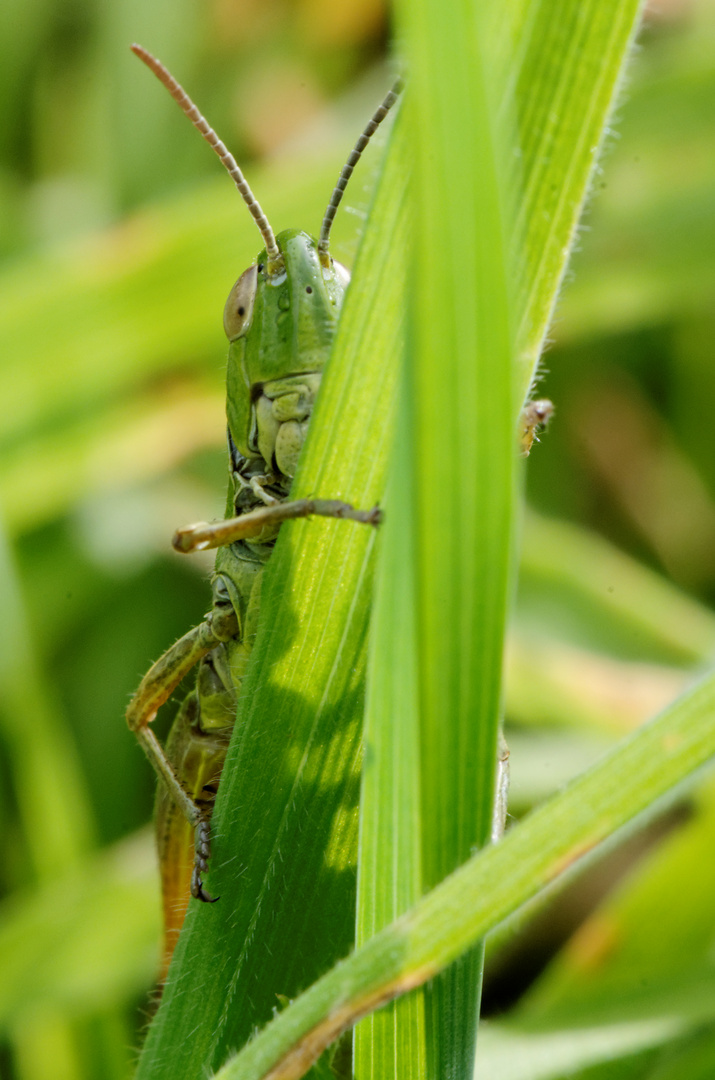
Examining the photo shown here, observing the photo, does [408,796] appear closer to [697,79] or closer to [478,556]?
[478,556]

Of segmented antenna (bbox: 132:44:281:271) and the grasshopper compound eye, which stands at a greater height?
segmented antenna (bbox: 132:44:281:271)

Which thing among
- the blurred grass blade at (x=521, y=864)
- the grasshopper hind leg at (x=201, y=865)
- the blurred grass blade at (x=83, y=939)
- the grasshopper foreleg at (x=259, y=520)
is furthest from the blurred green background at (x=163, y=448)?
the blurred grass blade at (x=521, y=864)

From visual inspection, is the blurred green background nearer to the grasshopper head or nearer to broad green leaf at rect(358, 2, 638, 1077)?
the grasshopper head

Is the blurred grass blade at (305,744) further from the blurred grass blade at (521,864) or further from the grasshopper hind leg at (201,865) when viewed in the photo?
the blurred grass blade at (521,864)

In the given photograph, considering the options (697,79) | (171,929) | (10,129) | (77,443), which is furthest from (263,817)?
(10,129)

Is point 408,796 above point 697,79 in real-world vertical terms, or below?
below

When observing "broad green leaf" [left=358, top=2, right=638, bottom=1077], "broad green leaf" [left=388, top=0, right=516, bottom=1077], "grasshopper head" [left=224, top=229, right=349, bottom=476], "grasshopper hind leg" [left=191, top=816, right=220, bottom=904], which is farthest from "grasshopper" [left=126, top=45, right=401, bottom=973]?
"broad green leaf" [left=388, top=0, right=516, bottom=1077]
